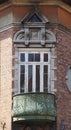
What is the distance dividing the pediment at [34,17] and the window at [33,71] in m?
1.47

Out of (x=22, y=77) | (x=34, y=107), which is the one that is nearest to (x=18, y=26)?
(x=22, y=77)

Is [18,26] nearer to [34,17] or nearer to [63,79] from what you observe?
[34,17]

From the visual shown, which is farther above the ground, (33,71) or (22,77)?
(33,71)

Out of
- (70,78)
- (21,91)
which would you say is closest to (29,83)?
(21,91)

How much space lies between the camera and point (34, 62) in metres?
22.8

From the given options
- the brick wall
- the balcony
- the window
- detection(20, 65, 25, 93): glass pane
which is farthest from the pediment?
the balcony

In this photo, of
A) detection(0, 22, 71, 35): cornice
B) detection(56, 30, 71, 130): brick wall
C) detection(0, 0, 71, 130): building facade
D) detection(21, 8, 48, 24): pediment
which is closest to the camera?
detection(0, 0, 71, 130): building facade

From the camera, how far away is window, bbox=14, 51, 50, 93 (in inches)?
888

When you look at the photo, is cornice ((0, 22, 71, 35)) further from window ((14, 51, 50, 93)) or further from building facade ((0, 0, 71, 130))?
window ((14, 51, 50, 93))

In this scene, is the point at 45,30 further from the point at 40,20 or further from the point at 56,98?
the point at 56,98

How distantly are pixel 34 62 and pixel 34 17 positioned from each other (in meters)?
2.14

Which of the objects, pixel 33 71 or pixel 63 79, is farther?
pixel 63 79

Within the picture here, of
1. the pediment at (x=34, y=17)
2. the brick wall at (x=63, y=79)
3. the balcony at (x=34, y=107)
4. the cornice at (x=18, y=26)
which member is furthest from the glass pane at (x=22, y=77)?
the pediment at (x=34, y=17)

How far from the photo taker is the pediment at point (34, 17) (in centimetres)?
2298
